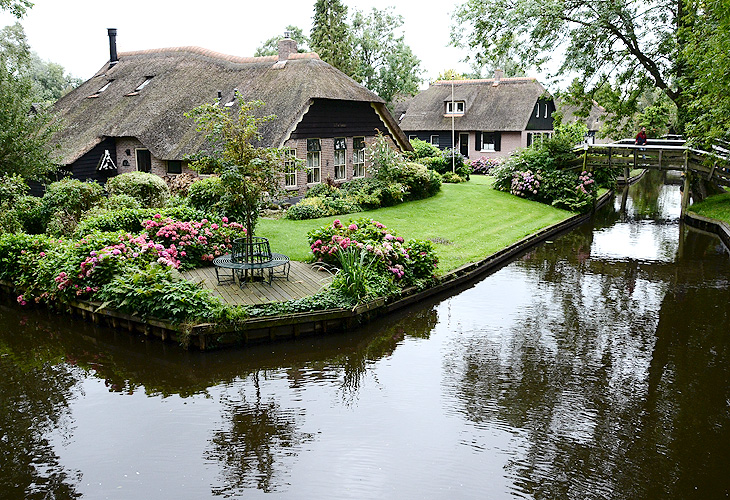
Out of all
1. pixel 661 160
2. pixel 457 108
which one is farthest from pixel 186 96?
pixel 457 108

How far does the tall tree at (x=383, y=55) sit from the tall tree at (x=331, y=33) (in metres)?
5.49

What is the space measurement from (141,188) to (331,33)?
27.3m

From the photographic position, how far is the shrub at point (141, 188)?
17.7m

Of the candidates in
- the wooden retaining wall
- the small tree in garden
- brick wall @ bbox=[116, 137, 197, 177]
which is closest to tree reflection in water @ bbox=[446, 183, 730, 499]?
the wooden retaining wall

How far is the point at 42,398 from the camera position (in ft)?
29.3

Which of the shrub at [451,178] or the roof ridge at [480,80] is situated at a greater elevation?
the roof ridge at [480,80]

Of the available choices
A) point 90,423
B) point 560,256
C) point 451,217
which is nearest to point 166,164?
point 451,217

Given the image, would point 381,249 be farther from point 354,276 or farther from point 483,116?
point 483,116

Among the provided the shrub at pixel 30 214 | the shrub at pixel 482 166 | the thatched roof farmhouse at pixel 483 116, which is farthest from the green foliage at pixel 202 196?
the thatched roof farmhouse at pixel 483 116

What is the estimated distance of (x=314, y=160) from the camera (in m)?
24.0

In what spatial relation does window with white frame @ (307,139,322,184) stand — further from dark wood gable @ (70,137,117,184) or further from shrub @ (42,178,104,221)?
shrub @ (42,178,104,221)

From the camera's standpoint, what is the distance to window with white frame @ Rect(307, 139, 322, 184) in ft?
77.5

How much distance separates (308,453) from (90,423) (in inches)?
121

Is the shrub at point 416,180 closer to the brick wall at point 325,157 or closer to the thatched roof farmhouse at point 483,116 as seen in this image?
the brick wall at point 325,157
